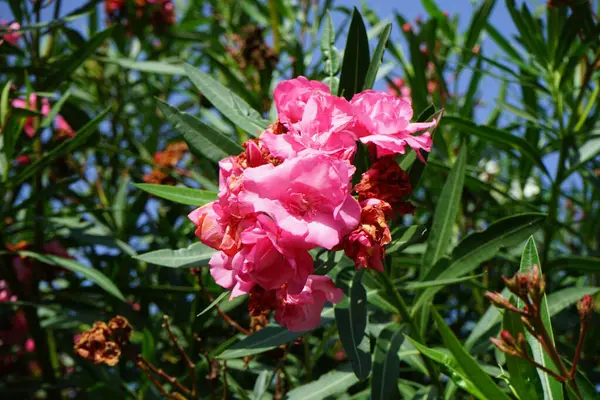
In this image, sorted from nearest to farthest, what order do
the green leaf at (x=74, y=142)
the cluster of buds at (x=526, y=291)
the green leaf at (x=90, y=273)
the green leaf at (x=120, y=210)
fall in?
the cluster of buds at (x=526, y=291) < the green leaf at (x=74, y=142) < the green leaf at (x=90, y=273) < the green leaf at (x=120, y=210)

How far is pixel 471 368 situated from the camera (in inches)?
35.4

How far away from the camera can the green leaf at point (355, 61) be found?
1195 mm

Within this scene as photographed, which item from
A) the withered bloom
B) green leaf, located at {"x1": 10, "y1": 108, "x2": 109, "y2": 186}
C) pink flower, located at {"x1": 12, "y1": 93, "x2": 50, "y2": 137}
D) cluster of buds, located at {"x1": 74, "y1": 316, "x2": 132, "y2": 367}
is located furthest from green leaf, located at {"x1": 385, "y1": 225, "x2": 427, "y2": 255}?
pink flower, located at {"x1": 12, "y1": 93, "x2": 50, "y2": 137}

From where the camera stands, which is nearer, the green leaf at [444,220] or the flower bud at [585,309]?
the flower bud at [585,309]

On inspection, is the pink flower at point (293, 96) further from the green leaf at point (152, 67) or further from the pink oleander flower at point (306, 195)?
the green leaf at point (152, 67)

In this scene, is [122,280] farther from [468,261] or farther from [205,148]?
[468,261]

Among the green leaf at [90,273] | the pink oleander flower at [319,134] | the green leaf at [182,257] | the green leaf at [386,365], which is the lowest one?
the green leaf at [90,273]

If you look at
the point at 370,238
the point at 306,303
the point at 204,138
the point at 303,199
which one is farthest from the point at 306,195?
the point at 204,138

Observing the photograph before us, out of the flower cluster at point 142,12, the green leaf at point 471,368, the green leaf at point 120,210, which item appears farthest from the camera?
the flower cluster at point 142,12

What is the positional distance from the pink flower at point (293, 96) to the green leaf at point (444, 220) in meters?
0.38

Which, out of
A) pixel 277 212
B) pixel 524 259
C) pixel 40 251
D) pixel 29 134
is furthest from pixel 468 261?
pixel 29 134

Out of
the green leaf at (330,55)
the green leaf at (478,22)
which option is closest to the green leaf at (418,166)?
the green leaf at (330,55)

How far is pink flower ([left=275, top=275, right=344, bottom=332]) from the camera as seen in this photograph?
3.36 feet

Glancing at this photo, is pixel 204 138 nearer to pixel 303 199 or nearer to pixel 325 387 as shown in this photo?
pixel 303 199
